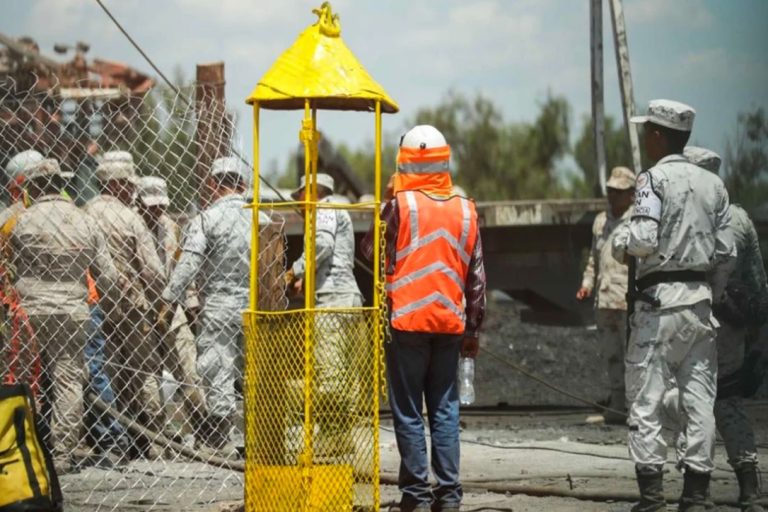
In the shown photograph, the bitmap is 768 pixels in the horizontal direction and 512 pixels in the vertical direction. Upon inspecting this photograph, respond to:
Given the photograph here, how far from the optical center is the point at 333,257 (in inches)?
423

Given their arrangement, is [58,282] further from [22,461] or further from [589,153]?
[589,153]

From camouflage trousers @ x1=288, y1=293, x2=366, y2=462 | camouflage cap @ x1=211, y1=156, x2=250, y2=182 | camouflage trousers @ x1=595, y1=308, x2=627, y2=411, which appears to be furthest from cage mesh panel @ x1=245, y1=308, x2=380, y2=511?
camouflage trousers @ x1=595, y1=308, x2=627, y2=411

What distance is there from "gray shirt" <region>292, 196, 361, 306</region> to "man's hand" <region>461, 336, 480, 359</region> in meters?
3.44

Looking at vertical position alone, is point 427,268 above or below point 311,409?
above

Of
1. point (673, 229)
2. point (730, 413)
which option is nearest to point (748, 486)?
point (730, 413)

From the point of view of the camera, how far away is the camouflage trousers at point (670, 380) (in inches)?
281

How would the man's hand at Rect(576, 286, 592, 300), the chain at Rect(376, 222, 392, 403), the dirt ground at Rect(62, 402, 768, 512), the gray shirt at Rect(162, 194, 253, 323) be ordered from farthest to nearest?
the man's hand at Rect(576, 286, 592, 300) → the gray shirt at Rect(162, 194, 253, 323) → the dirt ground at Rect(62, 402, 768, 512) → the chain at Rect(376, 222, 392, 403)

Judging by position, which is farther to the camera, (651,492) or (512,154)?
(512,154)

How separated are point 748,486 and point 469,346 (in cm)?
175

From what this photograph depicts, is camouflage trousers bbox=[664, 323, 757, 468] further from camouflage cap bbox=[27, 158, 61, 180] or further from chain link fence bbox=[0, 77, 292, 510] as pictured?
camouflage cap bbox=[27, 158, 61, 180]

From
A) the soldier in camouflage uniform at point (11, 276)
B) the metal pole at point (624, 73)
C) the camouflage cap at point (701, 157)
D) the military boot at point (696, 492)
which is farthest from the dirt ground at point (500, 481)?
the metal pole at point (624, 73)

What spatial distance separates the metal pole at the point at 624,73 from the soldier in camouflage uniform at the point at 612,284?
3.63ft

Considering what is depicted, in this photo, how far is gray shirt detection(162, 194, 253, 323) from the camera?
31.0ft

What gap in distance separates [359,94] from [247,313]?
3.83 ft
